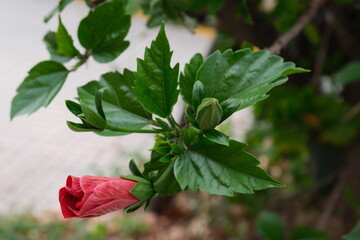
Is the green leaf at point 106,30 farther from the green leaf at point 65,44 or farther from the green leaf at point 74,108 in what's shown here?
the green leaf at point 74,108

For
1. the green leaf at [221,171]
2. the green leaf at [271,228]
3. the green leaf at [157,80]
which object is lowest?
the green leaf at [271,228]

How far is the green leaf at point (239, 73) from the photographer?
1.36 feet

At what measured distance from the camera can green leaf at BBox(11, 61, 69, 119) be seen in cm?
53

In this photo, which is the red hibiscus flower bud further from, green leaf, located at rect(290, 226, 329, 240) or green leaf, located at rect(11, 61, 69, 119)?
green leaf, located at rect(290, 226, 329, 240)

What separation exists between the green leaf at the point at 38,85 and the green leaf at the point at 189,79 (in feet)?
0.53

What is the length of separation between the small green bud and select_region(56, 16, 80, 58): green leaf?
22 centimetres

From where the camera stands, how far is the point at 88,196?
35 centimetres

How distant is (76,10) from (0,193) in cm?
284

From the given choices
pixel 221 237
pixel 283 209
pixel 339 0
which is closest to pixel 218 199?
pixel 221 237

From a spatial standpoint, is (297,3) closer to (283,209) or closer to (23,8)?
(283,209)

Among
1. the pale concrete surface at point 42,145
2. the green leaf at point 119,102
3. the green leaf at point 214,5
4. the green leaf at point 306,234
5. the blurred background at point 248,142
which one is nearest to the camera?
the green leaf at point 119,102

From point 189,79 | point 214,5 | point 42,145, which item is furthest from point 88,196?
point 42,145

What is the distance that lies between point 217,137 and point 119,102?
13cm

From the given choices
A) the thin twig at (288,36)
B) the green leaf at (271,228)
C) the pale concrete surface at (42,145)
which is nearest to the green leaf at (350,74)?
the thin twig at (288,36)
